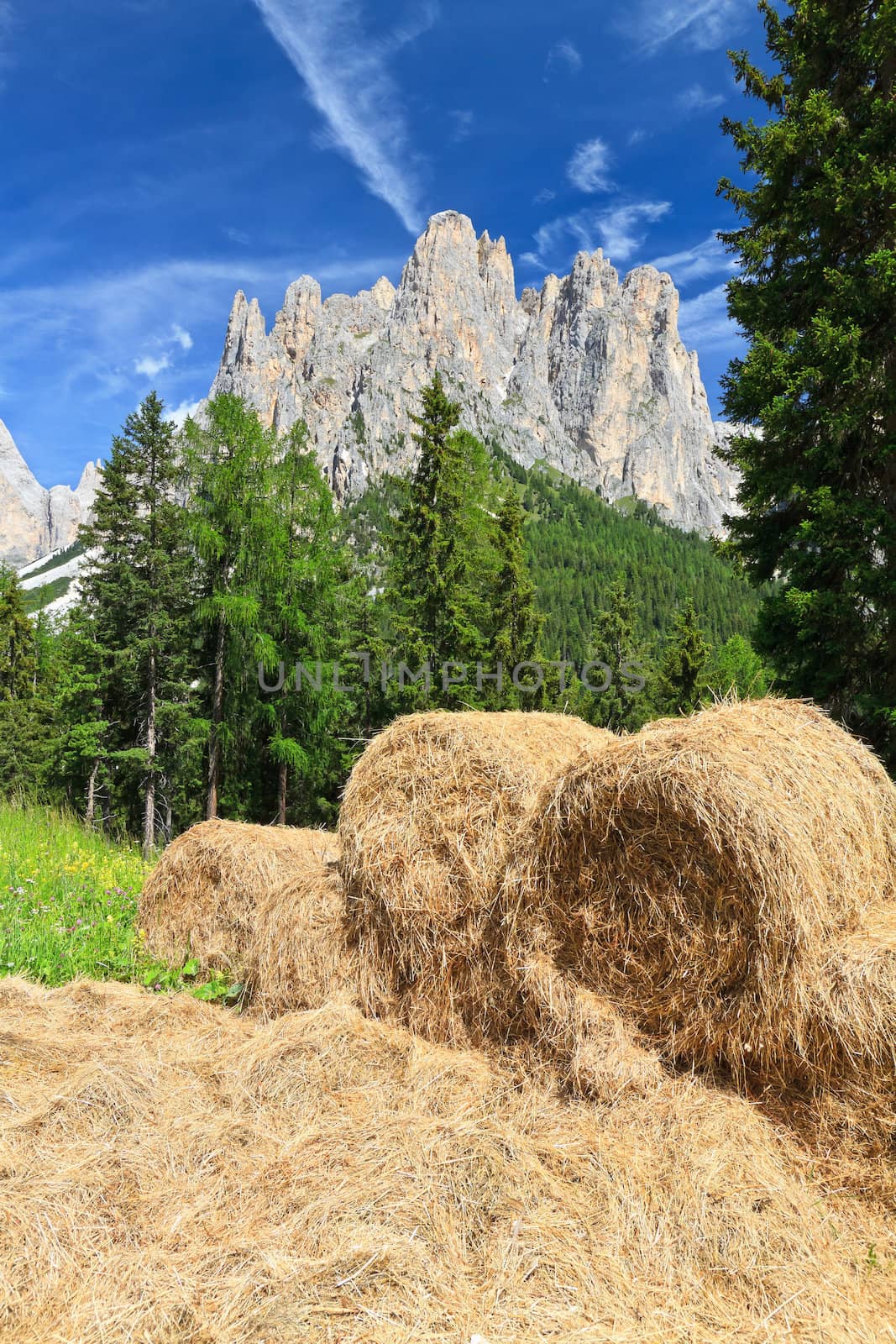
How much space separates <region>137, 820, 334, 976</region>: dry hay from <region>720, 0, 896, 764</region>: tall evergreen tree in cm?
598

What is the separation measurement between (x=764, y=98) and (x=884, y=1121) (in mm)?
11817

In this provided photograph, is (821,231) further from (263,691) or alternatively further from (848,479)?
(263,691)

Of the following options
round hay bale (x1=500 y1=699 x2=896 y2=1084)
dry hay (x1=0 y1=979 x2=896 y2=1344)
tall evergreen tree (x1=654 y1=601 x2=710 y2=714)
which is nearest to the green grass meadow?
dry hay (x1=0 y1=979 x2=896 y2=1344)

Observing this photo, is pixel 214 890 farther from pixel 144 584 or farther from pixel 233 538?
pixel 144 584

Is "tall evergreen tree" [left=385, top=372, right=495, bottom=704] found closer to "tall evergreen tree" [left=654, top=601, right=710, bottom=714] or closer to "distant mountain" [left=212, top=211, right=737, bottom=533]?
"tall evergreen tree" [left=654, top=601, right=710, bottom=714]

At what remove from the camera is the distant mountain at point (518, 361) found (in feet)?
483

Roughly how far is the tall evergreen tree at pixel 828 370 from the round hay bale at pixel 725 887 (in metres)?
4.22

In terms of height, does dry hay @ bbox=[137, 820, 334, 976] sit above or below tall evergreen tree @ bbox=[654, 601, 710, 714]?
below

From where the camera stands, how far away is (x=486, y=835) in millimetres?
4449

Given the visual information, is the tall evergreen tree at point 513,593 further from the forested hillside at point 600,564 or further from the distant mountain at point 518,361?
the distant mountain at point 518,361

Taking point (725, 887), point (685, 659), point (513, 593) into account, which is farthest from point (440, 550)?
point (725, 887)

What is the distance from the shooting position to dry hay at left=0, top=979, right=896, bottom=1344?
215cm

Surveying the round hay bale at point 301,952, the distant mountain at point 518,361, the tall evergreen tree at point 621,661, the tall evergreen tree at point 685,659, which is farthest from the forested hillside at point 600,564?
the round hay bale at point 301,952

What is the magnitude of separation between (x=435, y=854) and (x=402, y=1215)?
2162 millimetres
